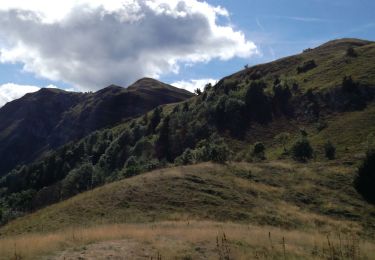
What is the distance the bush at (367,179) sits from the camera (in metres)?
43.8

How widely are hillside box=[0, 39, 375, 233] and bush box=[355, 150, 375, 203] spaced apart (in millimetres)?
30937

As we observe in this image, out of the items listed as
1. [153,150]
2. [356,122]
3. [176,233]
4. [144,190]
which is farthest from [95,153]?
[176,233]

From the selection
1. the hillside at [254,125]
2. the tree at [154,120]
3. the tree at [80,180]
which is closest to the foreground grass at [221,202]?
the hillside at [254,125]


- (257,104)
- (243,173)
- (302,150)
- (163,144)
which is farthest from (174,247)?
(257,104)

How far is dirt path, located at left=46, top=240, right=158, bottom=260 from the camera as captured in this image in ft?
54.0

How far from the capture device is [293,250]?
19219 millimetres

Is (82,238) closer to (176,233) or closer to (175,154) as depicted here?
(176,233)

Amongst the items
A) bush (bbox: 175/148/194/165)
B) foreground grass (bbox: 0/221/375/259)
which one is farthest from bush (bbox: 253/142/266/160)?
foreground grass (bbox: 0/221/375/259)

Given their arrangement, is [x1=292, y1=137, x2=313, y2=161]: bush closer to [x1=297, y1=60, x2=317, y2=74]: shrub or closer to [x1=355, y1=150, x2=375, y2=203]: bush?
[x1=355, y1=150, x2=375, y2=203]: bush

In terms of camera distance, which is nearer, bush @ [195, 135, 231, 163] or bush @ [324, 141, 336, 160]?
bush @ [195, 135, 231, 163]

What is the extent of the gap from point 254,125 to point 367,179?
7496 centimetres

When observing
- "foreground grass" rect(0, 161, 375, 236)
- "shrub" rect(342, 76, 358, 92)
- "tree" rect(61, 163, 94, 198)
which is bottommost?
"tree" rect(61, 163, 94, 198)

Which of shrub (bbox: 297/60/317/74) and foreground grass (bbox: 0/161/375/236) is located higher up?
shrub (bbox: 297/60/317/74)

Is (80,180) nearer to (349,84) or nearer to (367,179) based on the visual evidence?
(349,84)
